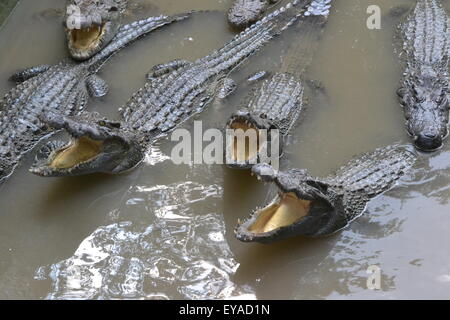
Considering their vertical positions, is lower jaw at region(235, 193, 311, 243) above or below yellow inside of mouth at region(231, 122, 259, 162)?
below

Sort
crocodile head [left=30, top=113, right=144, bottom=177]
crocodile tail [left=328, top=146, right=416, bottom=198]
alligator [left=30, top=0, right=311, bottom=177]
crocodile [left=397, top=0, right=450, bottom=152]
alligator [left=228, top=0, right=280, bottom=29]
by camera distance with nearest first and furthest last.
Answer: crocodile tail [left=328, top=146, right=416, bottom=198] → crocodile head [left=30, top=113, right=144, bottom=177] → alligator [left=30, top=0, right=311, bottom=177] → crocodile [left=397, top=0, right=450, bottom=152] → alligator [left=228, top=0, right=280, bottom=29]

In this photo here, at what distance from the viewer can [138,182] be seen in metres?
4.92

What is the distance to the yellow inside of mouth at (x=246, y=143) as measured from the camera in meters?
4.77

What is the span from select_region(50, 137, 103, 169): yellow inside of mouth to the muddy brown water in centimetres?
22

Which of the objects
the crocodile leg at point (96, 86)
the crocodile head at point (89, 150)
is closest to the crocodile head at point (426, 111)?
the crocodile head at point (89, 150)

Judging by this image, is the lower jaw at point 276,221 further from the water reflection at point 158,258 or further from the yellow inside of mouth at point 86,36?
the yellow inside of mouth at point 86,36

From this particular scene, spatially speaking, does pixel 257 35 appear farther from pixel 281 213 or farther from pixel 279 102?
pixel 281 213

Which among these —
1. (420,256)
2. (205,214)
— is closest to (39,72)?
(205,214)

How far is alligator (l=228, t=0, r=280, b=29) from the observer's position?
6191mm

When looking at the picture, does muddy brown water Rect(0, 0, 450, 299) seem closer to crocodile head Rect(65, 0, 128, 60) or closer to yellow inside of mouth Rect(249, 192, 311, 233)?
yellow inside of mouth Rect(249, 192, 311, 233)

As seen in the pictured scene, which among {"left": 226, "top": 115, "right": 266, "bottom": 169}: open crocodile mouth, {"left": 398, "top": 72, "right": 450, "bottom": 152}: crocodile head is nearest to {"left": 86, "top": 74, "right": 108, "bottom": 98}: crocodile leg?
{"left": 226, "top": 115, "right": 266, "bottom": 169}: open crocodile mouth

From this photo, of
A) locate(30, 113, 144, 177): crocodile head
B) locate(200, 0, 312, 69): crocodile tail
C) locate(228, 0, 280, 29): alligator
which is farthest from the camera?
locate(228, 0, 280, 29): alligator

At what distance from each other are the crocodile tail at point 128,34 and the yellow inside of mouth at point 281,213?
2.46 m
